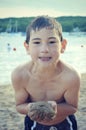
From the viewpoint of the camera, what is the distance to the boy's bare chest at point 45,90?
90.4 inches

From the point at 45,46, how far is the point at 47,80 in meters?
0.36

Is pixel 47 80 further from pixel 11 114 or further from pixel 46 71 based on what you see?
pixel 11 114

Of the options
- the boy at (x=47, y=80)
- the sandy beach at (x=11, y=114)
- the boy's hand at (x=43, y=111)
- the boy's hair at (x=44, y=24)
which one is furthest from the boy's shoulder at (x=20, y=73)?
the sandy beach at (x=11, y=114)

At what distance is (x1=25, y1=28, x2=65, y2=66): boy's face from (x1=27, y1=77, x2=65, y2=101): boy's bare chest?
27cm

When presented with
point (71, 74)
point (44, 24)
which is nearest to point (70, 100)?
point (71, 74)

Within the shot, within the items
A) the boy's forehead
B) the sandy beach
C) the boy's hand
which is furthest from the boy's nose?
the sandy beach

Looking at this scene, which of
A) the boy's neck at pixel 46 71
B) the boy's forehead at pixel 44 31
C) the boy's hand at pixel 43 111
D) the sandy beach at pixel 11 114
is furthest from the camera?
the sandy beach at pixel 11 114

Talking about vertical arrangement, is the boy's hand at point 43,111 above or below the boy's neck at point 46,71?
below

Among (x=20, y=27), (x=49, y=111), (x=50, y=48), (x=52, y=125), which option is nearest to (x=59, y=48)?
(x=50, y=48)

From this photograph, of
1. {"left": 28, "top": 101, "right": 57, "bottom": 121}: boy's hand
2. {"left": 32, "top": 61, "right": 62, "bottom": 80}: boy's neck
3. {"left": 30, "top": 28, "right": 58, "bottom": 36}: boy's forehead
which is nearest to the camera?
{"left": 28, "top": 101, "right": 57, "bottom": 121}: boy's hand

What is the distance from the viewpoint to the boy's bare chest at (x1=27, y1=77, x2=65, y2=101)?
2.29m

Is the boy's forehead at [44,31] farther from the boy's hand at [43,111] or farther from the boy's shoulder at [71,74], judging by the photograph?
the boy's hand at [43,111]

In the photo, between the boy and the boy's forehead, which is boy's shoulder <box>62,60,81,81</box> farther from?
the boy's forehead

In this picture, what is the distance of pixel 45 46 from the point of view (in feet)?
6.63
